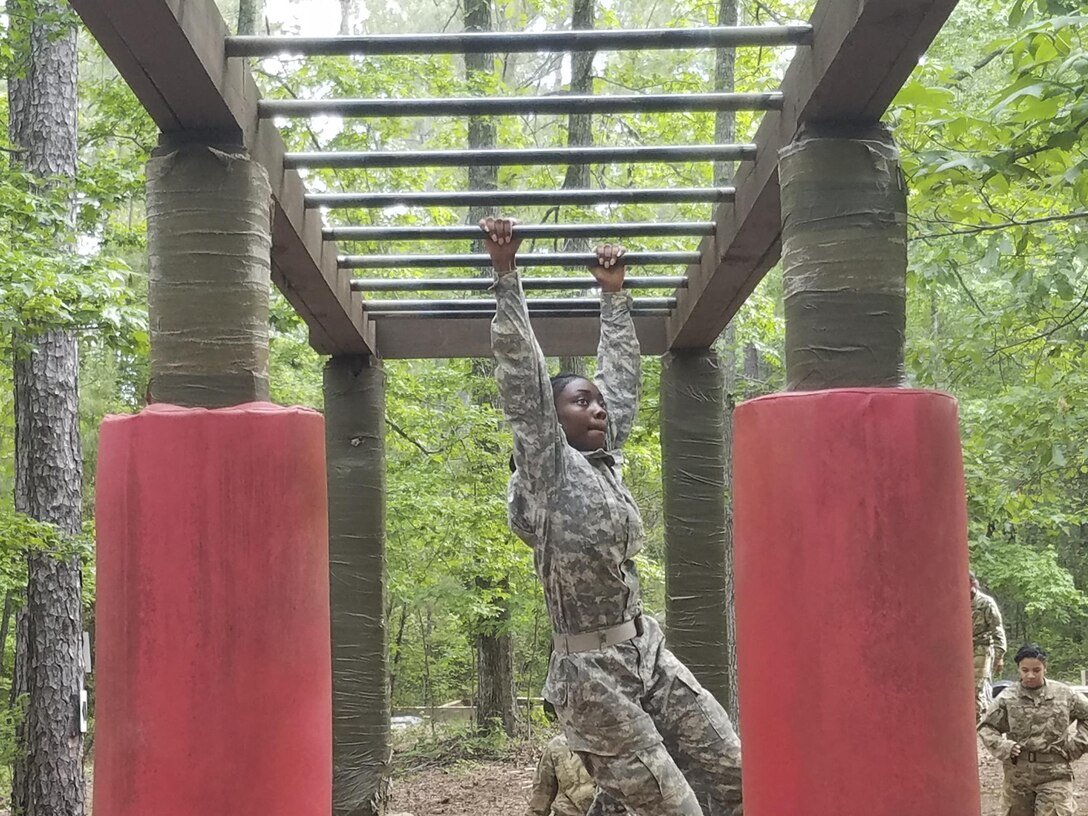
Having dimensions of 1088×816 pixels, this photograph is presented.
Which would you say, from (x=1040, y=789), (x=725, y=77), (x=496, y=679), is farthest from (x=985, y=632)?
(x=725, y=77)

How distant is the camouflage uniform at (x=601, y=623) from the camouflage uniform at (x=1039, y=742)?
5.23m

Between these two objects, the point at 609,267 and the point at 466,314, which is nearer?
the point at 609,267

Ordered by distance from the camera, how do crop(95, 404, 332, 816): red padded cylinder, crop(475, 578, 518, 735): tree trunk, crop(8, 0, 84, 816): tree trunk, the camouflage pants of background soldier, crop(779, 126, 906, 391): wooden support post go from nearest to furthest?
crop(95, 404, 332, 816): red padded cylinder < crop(779, 126, 906, 391): wooden support post < crop(8, 0, 84, 816): tree trunk < the camouflage pants of background soldier < crop(475, 578, 518, 735): tree trunk

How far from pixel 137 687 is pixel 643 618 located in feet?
6.58

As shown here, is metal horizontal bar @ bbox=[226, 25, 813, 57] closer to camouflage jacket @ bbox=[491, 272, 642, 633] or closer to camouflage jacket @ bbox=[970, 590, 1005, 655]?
camouflage jacket @ bbox=[491, 272, 642, 633]

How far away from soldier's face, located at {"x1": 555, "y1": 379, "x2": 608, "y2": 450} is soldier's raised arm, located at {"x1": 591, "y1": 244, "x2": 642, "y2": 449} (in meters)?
0.32

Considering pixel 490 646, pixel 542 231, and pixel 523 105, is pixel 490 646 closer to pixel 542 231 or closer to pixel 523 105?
pixel 542 231

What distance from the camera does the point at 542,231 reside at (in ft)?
14.1

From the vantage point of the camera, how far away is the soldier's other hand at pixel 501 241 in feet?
11.2

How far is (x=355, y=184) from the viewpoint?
10.8 meters

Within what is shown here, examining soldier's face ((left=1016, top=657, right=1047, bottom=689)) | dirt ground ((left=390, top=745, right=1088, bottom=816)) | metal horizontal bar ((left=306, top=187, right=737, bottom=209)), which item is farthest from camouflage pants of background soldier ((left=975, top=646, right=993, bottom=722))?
metal horizontal bar ((left=306, top=187, right=737, bottom=209))

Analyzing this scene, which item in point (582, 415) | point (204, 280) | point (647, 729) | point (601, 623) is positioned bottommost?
point (647, 729)

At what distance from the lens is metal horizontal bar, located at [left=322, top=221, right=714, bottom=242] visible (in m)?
4.27

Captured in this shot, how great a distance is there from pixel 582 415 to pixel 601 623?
794mm
